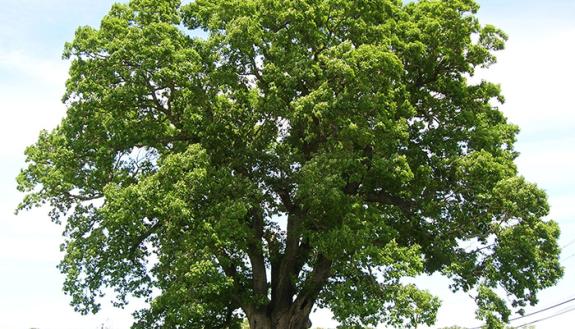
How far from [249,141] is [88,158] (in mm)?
5534

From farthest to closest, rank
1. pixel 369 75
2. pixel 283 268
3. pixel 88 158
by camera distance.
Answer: pixel 283 268 < pixel 88 158 < pixel 369 75

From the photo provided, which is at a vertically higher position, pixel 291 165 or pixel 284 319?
pixel 291 165

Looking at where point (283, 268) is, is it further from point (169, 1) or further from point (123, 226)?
point (169, 1)

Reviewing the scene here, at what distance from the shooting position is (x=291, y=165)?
22469 mm

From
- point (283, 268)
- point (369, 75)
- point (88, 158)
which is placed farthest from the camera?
point (283, 268)

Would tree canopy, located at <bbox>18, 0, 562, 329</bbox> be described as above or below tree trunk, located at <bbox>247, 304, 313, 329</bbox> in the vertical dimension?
above

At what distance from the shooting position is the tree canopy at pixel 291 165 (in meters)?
20.1

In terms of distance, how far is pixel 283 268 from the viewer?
2372cm

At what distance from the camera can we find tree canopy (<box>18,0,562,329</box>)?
20.1 m

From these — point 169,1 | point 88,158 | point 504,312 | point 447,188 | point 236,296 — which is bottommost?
point 504,312

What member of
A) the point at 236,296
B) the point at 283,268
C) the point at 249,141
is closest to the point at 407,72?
the point at 249,141

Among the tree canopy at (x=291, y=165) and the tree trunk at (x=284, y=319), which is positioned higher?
the tree canopy at (x=291, y=165)

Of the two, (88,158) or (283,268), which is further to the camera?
(283,268)

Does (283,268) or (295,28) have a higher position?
(295,28)
